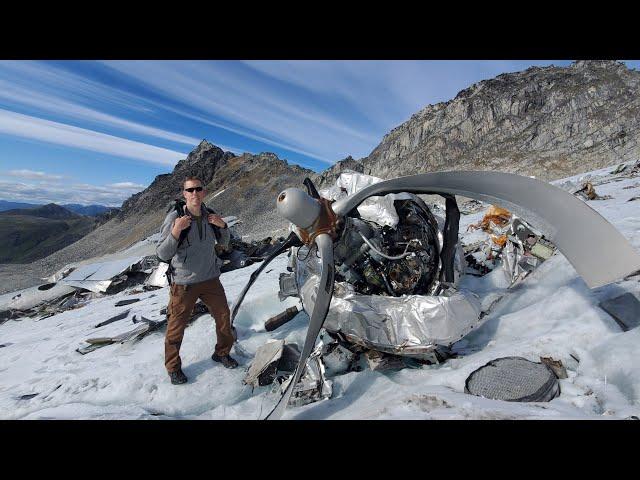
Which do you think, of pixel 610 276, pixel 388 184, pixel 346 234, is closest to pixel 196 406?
pixel 346 234

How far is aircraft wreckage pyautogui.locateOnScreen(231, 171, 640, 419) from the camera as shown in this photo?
3.27 meters

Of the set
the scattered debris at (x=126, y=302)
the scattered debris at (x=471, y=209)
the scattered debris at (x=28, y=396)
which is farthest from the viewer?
Result: the scattered debris at (x=471, y=209)

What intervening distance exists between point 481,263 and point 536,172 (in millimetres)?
34486

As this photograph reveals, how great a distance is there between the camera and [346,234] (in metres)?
4.45

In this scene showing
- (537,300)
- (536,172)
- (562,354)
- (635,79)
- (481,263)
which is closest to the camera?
(562,354)

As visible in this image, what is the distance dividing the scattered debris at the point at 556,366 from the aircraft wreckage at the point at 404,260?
0.22m

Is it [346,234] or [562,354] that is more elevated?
[346,234]

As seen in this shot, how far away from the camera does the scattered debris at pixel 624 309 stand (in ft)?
11.5

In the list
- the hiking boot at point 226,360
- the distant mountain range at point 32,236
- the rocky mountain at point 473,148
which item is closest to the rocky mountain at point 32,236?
the distant mountain range at point 32,236

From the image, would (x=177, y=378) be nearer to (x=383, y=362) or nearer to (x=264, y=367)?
(x=264, y=367)

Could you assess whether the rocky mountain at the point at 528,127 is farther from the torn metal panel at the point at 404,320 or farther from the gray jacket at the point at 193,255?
the gray jacket at the point at 193,255

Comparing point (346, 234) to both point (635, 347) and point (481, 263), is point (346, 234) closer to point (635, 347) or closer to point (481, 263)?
point (635, 347)

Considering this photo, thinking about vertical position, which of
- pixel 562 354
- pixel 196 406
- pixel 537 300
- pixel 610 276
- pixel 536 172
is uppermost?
pixel 536 172

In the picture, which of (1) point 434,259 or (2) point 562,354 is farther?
(1) point 434,259
